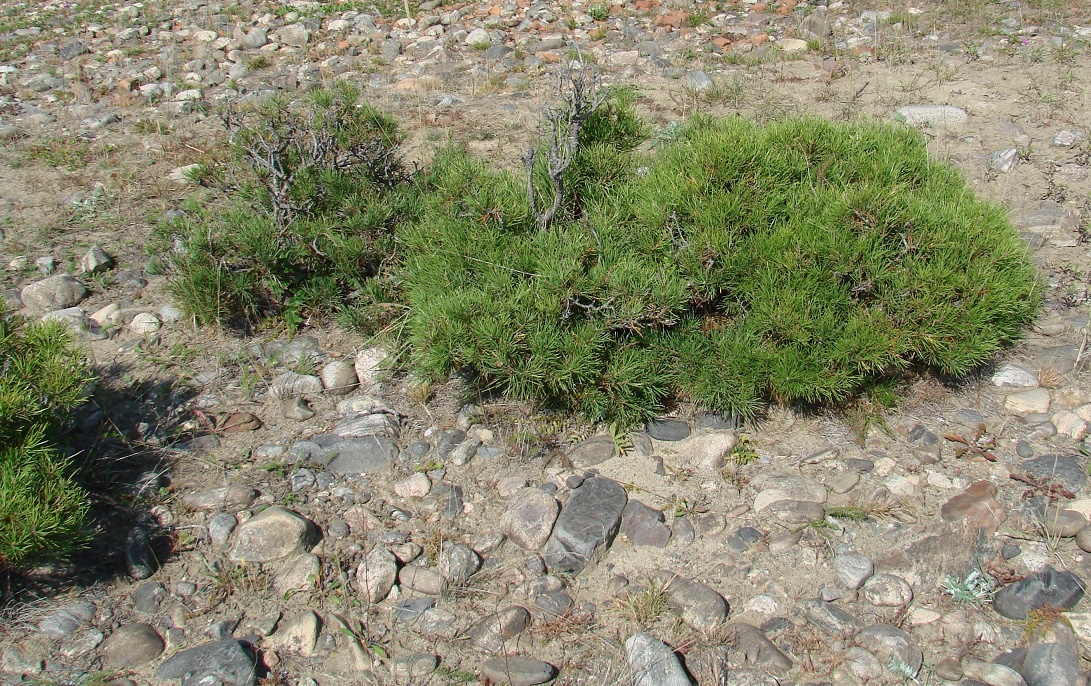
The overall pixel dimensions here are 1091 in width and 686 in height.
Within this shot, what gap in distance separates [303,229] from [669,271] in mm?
1899

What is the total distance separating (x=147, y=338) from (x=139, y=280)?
65cm

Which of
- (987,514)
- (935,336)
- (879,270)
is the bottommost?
(987,514)

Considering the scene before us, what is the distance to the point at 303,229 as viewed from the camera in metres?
4.39

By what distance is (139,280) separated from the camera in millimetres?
4895

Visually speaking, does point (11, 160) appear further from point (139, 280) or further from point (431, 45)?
point (431, 45)

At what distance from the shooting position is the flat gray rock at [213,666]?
2.71m

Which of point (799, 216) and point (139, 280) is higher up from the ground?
point (799, 216)

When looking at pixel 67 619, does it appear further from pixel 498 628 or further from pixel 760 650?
pixel 760 650

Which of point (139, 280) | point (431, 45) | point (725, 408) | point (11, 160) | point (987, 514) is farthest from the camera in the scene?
point (431, 45)

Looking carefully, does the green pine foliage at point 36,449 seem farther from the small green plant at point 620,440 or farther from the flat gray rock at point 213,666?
the small green plant at point 620,440

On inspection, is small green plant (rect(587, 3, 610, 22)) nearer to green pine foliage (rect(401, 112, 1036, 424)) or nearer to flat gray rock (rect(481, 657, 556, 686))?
green pine foliage (rect(401, 112, 1036, 424))

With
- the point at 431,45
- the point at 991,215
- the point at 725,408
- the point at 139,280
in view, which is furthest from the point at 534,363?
the point at 431,45

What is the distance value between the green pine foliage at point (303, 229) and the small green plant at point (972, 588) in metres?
2.72

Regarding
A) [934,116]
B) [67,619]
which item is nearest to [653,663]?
[67,619]
